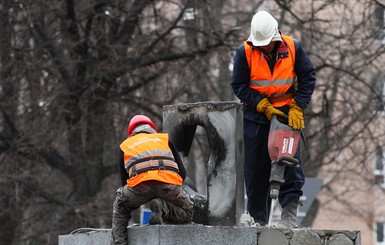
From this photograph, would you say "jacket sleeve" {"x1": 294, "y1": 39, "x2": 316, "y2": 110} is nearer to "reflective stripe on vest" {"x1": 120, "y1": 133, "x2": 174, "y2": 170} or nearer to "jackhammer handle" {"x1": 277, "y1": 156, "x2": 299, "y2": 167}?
"jackhammer handle" {"x1": 277, "y1": 156, "x2": 299, "y2": 167}

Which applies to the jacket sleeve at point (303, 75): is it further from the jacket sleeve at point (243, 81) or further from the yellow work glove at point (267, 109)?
the jacket sleeve at point (243, 81)

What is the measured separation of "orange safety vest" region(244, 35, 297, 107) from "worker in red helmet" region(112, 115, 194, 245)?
1.13m

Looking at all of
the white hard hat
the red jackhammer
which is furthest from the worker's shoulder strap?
the white hard hat

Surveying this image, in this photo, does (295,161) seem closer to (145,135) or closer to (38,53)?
(145,135)

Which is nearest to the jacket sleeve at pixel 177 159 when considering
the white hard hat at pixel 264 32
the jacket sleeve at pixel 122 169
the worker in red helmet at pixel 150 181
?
the worker in red helmet at pixel 150 181

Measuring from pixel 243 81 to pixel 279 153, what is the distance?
2.53ft

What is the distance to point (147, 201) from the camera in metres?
10.9

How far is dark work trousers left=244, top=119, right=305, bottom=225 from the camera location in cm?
1173

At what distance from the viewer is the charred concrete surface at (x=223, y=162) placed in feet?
37.7

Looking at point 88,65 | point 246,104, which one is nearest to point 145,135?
point 246,104

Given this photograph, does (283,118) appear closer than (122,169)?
No

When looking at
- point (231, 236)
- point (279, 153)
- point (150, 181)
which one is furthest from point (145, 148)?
point (279, 153)

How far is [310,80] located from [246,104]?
0.60m

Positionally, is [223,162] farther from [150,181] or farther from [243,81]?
[150,181]
